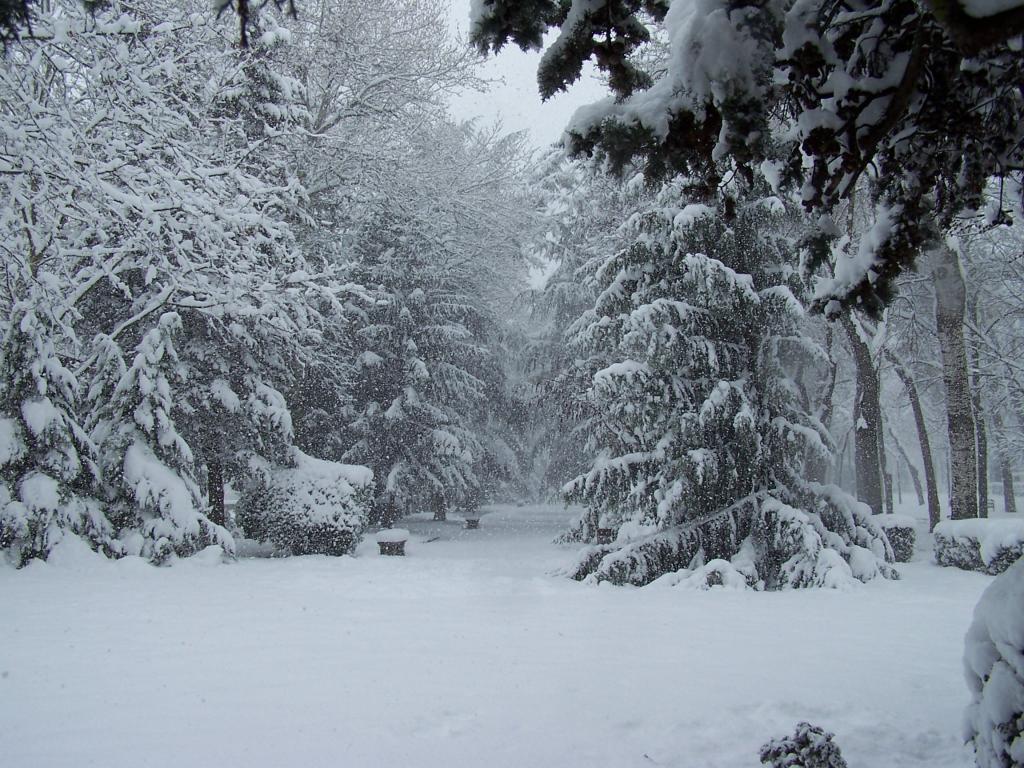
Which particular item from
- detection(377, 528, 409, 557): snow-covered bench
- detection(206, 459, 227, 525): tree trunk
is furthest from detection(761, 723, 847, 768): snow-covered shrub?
detection(206, 459, 227, 525): tree trunk

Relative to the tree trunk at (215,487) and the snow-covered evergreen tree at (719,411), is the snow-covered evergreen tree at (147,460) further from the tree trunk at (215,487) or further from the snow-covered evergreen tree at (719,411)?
the snow-covered evergreen tree at (719,411)

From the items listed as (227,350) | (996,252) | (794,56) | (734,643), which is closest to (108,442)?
(227,350)

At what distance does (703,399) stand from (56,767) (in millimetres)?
8715

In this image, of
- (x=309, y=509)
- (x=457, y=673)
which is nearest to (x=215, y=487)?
(x=309, y=509)

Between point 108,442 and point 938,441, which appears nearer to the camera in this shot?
point 108,442

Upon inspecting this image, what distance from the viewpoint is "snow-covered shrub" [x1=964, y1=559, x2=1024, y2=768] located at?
2.73 m

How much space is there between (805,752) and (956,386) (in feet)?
36.8

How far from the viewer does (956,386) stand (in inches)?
498

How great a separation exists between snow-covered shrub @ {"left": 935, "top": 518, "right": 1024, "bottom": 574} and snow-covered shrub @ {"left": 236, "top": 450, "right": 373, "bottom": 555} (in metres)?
10.1

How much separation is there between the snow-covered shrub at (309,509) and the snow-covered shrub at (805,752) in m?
10.4

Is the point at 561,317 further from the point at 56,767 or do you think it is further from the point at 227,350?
the point at 56,767

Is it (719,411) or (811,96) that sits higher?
(811,96)

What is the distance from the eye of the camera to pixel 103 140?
931 cm

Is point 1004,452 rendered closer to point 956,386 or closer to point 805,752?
point 956,386
